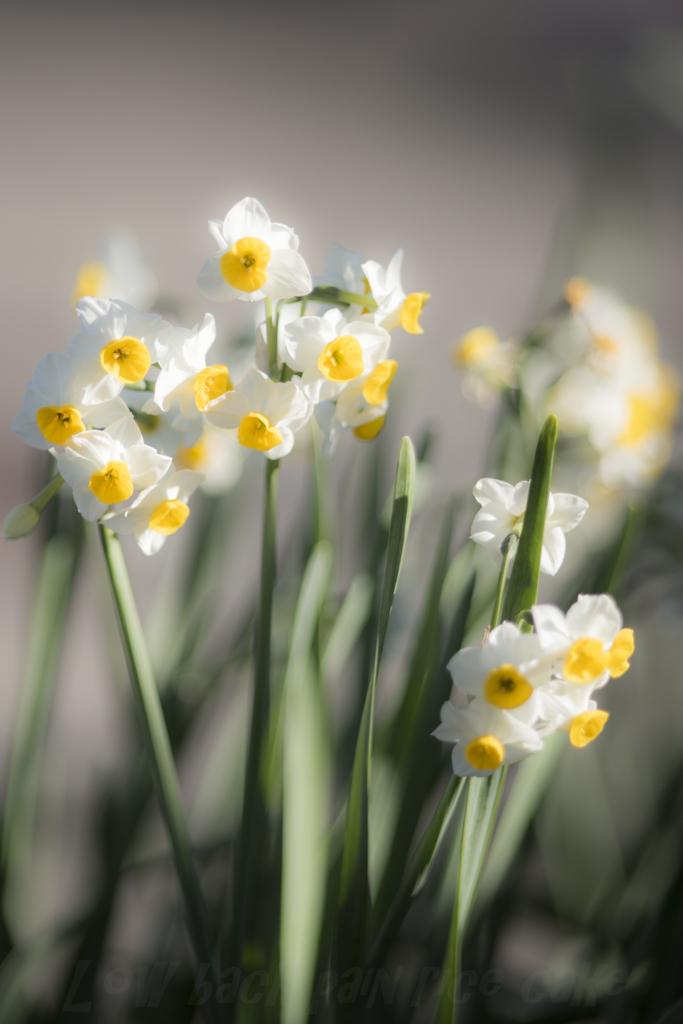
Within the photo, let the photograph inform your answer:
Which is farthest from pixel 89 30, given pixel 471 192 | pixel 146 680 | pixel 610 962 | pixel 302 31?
pixel 610 962

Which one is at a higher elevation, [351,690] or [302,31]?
[302,31]

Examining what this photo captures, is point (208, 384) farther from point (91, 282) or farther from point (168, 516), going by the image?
point (91, 282)

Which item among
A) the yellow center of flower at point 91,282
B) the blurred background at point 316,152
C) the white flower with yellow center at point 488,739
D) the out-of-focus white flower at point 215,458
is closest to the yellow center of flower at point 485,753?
the white flower with yellow center at point 488,739

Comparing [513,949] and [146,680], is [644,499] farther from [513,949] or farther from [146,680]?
[513,949]

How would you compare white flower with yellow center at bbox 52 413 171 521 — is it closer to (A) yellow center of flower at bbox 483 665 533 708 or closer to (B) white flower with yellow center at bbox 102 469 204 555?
(B) white flower with yellow center at bbox 102 469 204 555

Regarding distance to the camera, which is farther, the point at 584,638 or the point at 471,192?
the point at 471,192

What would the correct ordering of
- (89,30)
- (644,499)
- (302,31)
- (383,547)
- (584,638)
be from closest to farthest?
(584,638) → (383,547) → (644,499) → (89,30) → (302,31)
